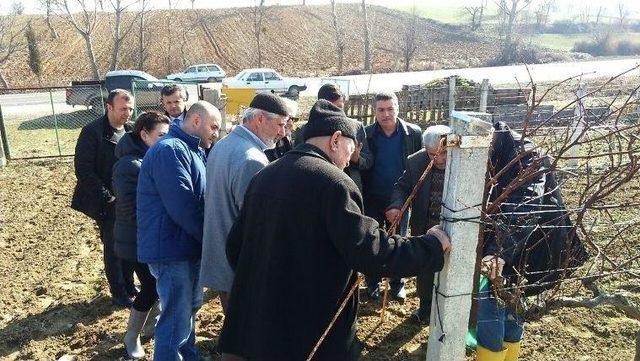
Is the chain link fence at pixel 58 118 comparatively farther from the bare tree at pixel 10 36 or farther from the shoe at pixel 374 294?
the bare tree at pixel 10 36

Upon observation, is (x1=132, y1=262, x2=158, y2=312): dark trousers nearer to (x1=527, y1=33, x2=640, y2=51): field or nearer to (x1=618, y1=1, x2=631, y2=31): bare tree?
(x1=527, y1=33, x2=640, y2=51): field

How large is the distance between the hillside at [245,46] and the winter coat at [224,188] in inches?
1220

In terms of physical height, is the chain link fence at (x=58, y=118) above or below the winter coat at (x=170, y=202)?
below

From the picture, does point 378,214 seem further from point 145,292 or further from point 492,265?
point 492,265

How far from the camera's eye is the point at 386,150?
165 inches

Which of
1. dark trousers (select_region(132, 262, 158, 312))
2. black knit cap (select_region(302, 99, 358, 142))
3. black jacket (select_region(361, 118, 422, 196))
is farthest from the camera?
black jacket (select_region(361, 118, 422, 196))

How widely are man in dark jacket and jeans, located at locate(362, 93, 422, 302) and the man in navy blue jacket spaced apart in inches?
63.2

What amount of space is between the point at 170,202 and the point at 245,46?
3708 centimetres

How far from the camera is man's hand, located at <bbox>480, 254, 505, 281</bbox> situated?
2.23 m

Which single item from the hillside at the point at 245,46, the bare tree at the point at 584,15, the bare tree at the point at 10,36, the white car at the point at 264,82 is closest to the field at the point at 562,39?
the hillside at the point at 245,46

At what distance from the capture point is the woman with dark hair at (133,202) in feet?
11.0

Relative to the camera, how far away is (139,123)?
337cm

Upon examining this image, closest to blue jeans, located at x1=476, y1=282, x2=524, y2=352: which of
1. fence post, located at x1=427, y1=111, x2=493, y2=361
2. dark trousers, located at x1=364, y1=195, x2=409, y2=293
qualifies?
fence post, located at x1=427, y1=111, x2=493, y2=361

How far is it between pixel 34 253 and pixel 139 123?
283 centimetres
